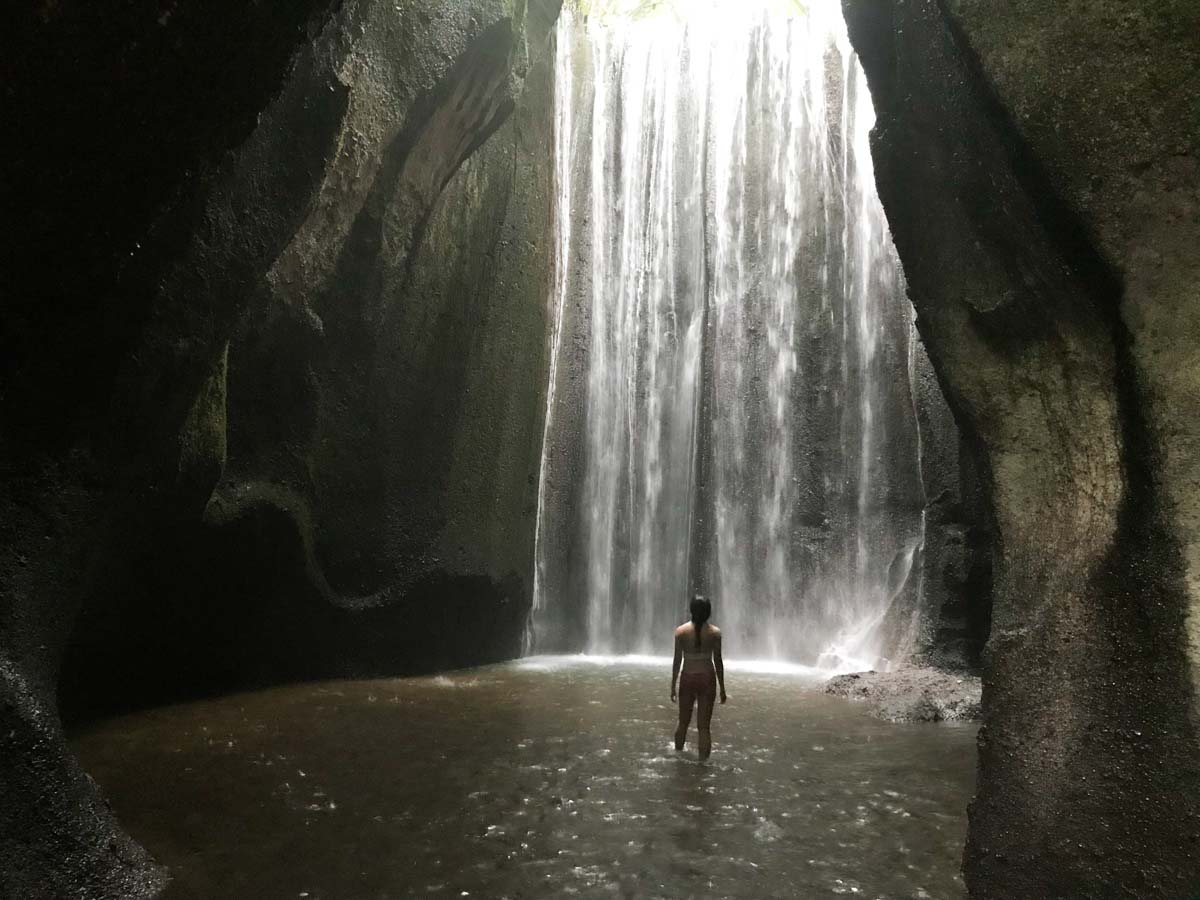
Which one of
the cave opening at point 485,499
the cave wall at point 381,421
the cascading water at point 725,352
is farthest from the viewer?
the cascading water at point 725,352

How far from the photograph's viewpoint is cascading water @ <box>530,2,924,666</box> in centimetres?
1505

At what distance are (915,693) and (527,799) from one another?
18.6 feet

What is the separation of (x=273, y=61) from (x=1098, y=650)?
447 centimetres

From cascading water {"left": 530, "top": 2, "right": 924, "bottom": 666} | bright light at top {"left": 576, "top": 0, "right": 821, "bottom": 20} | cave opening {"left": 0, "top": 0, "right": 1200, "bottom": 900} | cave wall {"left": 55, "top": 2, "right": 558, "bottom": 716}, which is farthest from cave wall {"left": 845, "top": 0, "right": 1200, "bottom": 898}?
bright light at top {"left": 576, "top": 0, "right": 821, "bottom": 20}

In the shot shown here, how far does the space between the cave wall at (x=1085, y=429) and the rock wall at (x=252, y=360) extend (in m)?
3.45

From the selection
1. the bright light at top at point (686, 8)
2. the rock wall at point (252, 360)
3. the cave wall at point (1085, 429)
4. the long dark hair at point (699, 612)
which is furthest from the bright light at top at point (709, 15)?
the cave wall at point (1085, 429)

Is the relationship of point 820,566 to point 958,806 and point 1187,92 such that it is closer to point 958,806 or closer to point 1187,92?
point 958,806

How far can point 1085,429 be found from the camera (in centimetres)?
375

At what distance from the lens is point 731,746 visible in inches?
269

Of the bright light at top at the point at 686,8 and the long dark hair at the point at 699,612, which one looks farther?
the bright light at top at the point at 686,8

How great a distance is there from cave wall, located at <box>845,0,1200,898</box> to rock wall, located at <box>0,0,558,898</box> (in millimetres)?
3447

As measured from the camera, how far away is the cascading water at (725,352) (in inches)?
593

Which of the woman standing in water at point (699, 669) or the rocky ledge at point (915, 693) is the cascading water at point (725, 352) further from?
the woman standing in water at point (699, 669)

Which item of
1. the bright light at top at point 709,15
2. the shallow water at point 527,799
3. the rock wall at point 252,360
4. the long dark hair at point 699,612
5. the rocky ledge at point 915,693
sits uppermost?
the bright light at top at point 709,15
